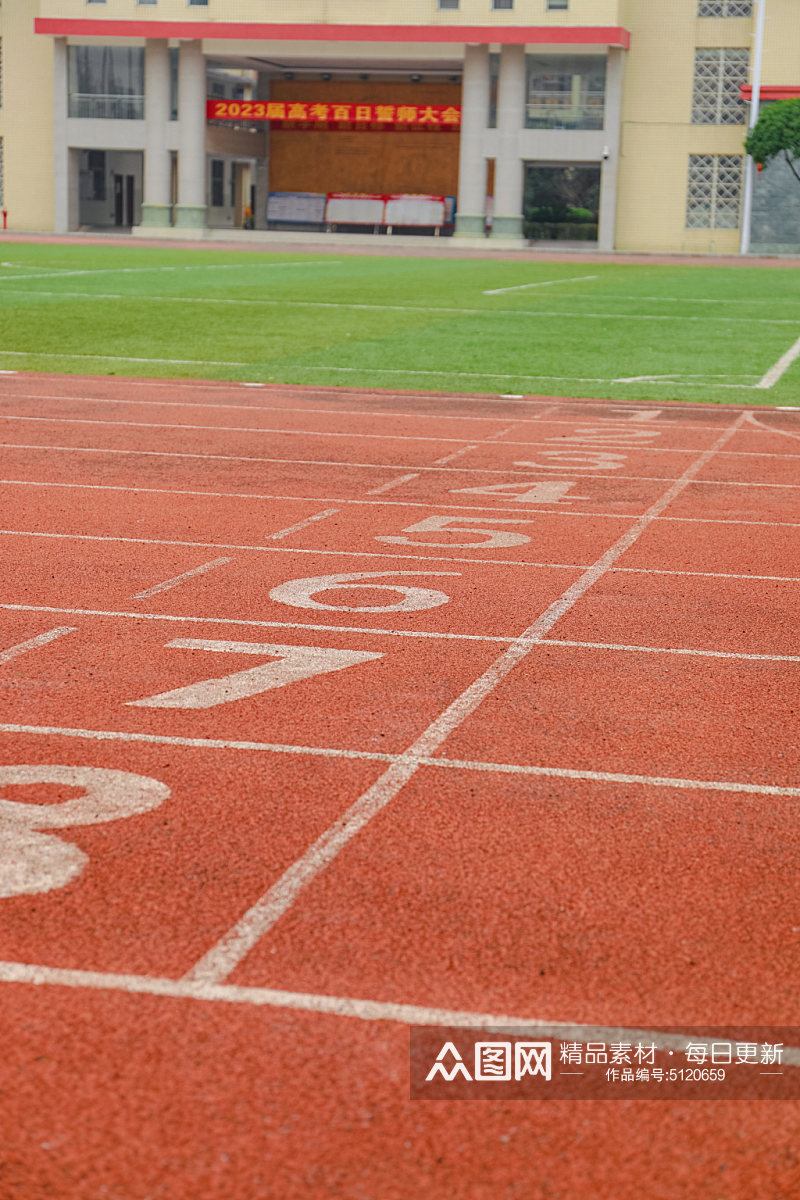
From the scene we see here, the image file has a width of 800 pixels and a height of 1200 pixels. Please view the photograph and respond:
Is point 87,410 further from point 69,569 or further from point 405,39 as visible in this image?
point 405,39

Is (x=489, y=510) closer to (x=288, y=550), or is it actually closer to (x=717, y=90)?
(x=288, y=550)

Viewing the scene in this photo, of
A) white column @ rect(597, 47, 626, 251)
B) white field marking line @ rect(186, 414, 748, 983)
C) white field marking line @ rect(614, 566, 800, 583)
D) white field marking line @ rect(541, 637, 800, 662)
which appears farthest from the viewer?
white column @ rect(597, 47, 626, 251)

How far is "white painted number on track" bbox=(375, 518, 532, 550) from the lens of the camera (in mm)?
9984

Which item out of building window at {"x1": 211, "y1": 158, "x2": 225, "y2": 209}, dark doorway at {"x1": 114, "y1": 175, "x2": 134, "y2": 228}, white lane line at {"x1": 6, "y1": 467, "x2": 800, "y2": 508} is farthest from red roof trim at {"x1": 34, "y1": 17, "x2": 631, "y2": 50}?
white lane line at {"x1": 6, "y1": 467, "x2": 800, "y2": 508}

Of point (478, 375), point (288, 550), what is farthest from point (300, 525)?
point (478, 375)

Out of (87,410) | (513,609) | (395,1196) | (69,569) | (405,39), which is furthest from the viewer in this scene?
(405,39)

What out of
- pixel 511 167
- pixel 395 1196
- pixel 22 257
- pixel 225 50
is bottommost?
pixel 395 1196

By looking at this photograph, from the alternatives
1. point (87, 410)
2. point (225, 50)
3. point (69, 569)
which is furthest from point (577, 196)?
point (69, 569)

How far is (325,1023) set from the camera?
12.6ft

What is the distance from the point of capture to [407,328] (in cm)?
2528

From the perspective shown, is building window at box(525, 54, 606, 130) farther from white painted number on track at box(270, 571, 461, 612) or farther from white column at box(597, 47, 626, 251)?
white painted number on track at box(270, 571, 461, 612)

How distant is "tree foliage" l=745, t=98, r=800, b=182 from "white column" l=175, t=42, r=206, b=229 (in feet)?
70.4

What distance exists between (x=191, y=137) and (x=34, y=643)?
198 ft

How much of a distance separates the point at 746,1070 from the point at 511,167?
6135cm
